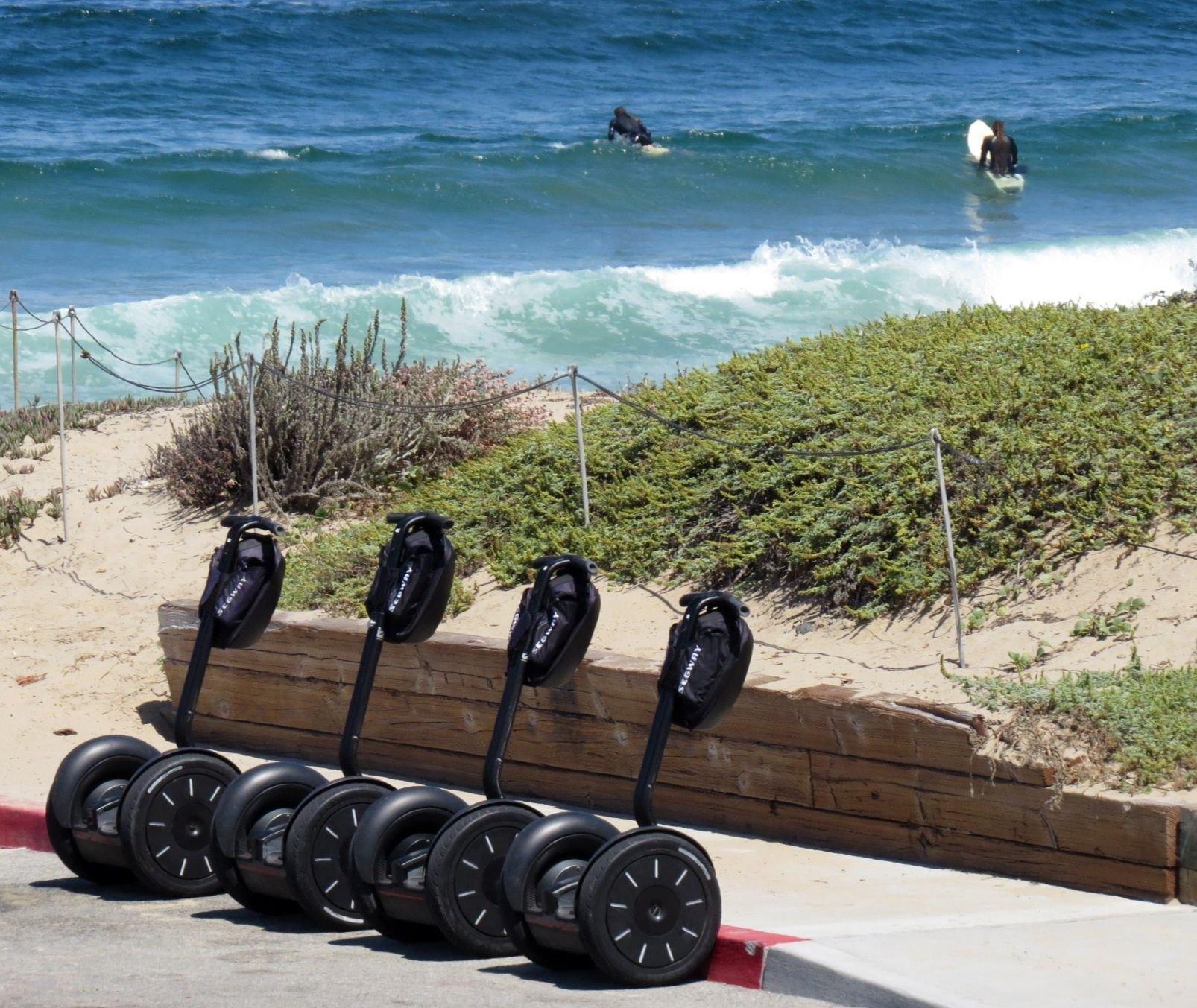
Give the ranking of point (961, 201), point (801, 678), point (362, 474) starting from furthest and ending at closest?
point (961, 201) < point (362, 474) < point (801, 678)

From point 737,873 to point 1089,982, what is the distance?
64.7 inches

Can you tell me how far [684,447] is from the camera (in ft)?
28.8

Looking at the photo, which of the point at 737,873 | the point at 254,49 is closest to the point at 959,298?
the point at 737,873

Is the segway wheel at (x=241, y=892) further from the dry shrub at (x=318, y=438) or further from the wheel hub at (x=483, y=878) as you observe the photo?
the dry shrub at (x=318, y=438)

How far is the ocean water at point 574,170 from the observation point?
2098 centimetres

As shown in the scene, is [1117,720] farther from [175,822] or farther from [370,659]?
[175,822]

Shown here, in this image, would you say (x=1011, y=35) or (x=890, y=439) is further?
(x=1011, y=35)

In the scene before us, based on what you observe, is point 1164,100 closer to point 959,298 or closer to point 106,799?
point 959,298

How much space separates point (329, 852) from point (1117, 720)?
8.54 ft

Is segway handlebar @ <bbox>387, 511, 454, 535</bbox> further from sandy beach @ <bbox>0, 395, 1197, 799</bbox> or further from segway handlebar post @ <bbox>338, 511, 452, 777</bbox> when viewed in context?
sandy beach @ <bbox>0, 395, 1197, 799</bbox>

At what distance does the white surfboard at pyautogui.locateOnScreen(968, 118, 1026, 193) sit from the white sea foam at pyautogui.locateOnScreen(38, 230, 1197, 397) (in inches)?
274

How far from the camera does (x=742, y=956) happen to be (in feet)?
15.1

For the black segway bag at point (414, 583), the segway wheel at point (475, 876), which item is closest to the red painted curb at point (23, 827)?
the black segway bag at point (414, 583)

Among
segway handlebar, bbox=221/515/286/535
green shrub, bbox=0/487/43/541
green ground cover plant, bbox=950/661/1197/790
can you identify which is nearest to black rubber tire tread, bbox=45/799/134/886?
segway handlebar, bbox=221/515/286/535
